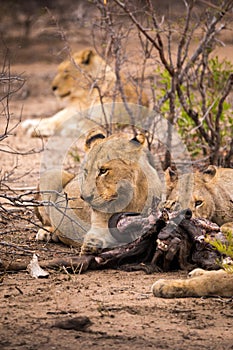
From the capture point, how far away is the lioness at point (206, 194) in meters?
5.75

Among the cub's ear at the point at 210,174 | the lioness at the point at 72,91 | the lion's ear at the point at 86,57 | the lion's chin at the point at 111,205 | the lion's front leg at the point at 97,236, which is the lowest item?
the lion's front leg at the point at 97,236

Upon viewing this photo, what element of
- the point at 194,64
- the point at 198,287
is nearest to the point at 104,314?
the point at 198,287

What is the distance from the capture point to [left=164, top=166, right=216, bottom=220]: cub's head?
5703 millimetres

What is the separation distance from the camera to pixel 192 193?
5.82m

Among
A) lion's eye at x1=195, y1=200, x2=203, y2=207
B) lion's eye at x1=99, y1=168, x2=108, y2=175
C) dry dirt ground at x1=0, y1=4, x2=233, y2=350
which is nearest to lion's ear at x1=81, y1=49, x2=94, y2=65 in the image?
lion's eye at x1=195, y1=200, x2=203, y2=207

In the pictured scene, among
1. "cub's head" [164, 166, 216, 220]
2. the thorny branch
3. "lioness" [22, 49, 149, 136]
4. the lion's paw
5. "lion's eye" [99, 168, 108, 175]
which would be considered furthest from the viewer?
"lioness" [22, 49, 149, 136]

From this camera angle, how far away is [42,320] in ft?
12.2

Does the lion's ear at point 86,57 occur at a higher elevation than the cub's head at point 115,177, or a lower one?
higher

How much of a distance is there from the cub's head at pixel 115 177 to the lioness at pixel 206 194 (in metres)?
0.38

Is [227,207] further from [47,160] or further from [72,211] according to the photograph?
[47,160]

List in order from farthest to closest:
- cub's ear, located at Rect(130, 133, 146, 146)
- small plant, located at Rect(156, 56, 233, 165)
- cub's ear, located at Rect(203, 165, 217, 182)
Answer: small plant, located at Rect(156, 56, 233, 165), cub's ear, located at Rect(203, 165, 217, 182), cub's ear, located at Rect(130, 133, 146, 146)

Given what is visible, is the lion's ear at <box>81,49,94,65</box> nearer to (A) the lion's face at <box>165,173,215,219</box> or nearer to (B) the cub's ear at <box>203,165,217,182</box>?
(B) the cub's ear at <box>203,165,217,182</box>

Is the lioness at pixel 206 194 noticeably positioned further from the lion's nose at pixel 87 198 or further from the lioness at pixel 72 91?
the lioness at pixel 72 91

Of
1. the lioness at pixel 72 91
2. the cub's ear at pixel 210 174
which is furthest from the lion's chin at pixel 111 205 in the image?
the lioness at pixel 72 91
